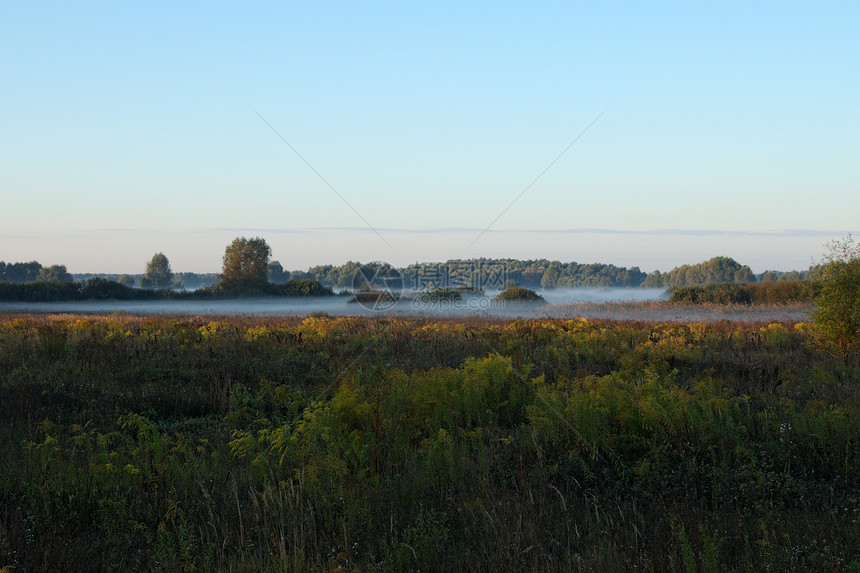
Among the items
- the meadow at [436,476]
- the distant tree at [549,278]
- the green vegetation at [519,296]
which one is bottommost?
the meadow at [436,476]

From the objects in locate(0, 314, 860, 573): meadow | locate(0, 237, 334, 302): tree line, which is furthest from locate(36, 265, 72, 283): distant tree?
locate(0, 314, 860, 573): meadow

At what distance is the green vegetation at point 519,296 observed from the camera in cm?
4447

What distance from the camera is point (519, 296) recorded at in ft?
148

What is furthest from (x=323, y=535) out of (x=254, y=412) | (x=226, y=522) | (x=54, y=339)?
(x=54, y=339)

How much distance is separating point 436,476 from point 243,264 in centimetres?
6180

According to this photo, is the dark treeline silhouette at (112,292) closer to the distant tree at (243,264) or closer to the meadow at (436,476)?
the distant tree at (243,264)

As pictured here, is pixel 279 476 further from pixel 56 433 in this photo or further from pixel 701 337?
pixel 701 337

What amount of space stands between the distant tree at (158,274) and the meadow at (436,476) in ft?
367

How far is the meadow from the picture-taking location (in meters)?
4.11

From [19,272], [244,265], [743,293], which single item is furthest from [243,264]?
[19,272]

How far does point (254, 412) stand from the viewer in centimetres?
888

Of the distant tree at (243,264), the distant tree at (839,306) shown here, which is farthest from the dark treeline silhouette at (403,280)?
the distant tree at (839,306)
